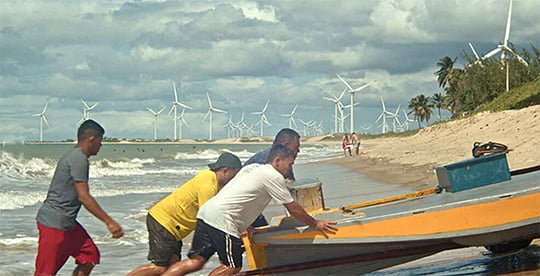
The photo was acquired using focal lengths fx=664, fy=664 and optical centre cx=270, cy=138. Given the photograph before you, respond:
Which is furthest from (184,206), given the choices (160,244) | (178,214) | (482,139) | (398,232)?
(482,139)

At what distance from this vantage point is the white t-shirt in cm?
521

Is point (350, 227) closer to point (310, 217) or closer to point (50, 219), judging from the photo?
point (310, 217)

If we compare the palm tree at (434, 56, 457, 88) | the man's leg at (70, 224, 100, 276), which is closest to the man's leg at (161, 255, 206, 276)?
the man's leg at (70, 224, 100, 276)

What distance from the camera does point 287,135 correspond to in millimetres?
6332

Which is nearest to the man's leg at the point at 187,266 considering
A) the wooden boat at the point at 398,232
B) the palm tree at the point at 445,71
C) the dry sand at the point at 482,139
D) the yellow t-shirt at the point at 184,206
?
the yellow t-shirt at the point at 184,206

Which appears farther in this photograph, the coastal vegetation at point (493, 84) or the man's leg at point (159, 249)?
the coastal vegetation at point (493, 84)

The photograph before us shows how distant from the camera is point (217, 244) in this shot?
5.32m

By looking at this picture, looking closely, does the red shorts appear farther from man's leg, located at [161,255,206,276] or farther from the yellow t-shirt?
man's leg, located at [161,255,206,276]

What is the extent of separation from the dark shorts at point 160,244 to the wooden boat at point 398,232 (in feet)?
2.18

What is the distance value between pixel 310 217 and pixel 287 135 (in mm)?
1092

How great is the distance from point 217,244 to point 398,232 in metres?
1.55

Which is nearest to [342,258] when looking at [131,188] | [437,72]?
[131,188]

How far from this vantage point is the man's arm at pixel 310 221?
5.31m

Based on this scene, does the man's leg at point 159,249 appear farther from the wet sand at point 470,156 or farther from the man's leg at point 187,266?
the wet sand at point 470,156
